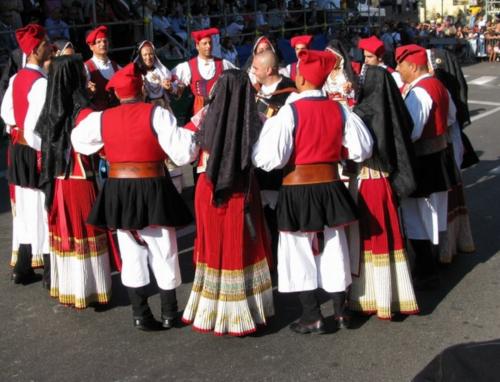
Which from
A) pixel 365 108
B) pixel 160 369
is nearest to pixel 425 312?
pixel 365 108

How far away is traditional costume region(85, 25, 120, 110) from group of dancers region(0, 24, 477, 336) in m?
0.05

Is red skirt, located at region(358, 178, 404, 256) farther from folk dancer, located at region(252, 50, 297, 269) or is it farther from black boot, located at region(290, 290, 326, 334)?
folk dancer, located at region(252, 50, 297, 269)

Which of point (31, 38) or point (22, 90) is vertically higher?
point (31, 38)

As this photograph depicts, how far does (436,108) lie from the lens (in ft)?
19.1

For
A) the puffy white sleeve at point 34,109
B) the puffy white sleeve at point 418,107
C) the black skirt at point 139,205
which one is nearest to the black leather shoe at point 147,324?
the black skirt at point 139,205

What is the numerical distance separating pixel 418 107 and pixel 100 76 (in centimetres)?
278

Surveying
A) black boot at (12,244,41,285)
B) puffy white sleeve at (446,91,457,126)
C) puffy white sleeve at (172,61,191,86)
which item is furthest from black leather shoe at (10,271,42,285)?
puffy white sleeve at (446,91,457,126)

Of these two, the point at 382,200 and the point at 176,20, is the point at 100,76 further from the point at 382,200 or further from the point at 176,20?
the point at 176,20

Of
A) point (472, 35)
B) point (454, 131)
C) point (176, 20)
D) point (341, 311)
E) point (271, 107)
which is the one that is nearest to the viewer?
point (341, 311)

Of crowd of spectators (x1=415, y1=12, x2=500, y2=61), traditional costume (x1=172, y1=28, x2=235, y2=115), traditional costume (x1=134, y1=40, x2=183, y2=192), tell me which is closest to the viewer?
traditional costume (x1=134, y1=40, x2=183, y2=192)

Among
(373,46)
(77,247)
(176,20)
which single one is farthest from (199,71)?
(176,20)

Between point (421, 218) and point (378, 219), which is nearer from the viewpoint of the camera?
point (378, 219)

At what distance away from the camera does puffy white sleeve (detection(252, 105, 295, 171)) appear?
4.93m

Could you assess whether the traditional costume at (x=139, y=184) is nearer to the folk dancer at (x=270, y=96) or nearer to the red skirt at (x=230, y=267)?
the red skirt at (x=230, y=267)
